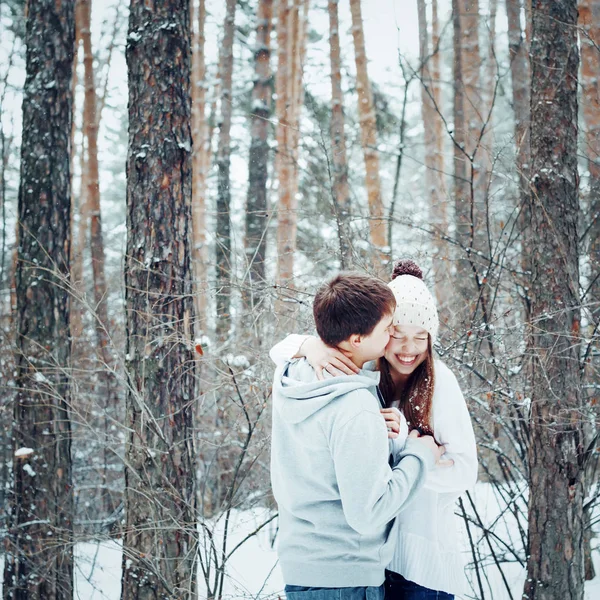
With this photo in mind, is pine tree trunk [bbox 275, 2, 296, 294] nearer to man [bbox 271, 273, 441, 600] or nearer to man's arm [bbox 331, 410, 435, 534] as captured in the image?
man [bbox 271, 273, 441, 600]

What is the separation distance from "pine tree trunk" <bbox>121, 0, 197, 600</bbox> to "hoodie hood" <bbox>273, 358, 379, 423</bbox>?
5.69 ft

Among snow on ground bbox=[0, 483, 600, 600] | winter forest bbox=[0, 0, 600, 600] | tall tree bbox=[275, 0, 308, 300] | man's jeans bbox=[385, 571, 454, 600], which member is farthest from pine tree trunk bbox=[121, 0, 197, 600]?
tall tree bbox=[275, 0, 308, 300]

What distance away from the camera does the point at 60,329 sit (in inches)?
202

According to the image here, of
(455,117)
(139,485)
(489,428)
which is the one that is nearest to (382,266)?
(489,428)

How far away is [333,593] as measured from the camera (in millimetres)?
1737

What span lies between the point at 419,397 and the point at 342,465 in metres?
0.53

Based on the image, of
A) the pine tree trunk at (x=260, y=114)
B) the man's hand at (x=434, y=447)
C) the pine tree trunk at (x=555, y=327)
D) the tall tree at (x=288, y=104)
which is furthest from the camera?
the pine tree trunk at (x=260, y=114)

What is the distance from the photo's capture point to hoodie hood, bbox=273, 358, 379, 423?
1.69 m

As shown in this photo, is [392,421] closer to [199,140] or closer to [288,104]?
[288,104]

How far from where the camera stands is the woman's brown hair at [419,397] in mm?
1996

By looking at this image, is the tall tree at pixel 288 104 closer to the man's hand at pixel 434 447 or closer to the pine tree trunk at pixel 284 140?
the pine tree trunk at pixel 284 140

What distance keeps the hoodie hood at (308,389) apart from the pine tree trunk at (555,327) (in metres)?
1.79

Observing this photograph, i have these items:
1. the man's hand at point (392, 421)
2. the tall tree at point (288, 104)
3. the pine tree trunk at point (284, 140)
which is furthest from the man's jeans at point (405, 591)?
the tall tree at point (288, 104)

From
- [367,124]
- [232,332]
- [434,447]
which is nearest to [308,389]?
[434,447]
